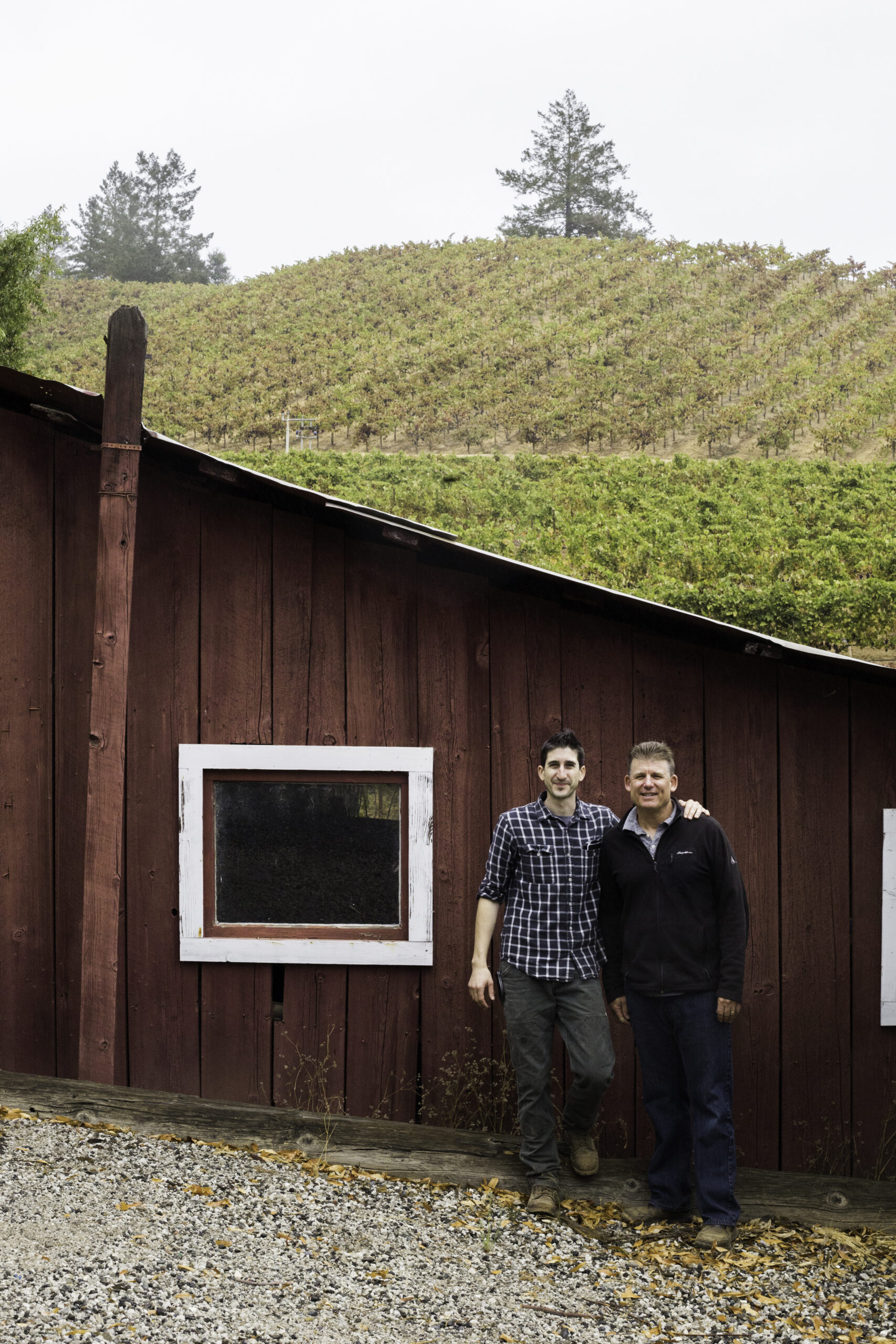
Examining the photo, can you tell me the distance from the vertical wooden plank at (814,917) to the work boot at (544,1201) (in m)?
1.38

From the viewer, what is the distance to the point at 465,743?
15.4 ft

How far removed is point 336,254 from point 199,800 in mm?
71124

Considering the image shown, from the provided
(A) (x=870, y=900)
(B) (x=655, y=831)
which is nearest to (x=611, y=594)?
(B) (x=655, y=831)

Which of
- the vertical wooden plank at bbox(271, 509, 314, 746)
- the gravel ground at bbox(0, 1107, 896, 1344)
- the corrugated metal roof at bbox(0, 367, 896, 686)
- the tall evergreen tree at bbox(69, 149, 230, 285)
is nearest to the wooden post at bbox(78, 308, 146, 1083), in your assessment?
the corrugated metal roof at bbox(0, 367, 896, 686)

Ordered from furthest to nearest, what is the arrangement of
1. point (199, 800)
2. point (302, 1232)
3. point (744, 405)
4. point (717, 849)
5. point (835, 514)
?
point (744, 405)
point (835, 514)
point (199, 800)
point (717, 849)
point (302, 1232)

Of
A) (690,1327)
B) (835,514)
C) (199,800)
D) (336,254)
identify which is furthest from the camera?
(336,254)

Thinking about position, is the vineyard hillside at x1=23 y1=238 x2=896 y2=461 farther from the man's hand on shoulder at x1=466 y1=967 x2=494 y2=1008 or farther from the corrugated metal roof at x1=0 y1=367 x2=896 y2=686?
the man's hand on shoulder at x1=466 y1=967 x2=494 y2=1008

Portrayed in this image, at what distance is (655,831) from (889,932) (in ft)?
5.11

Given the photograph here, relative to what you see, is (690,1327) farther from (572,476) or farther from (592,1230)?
(572,476)

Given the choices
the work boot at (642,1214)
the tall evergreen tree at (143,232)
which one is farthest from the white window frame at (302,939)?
the tall evergreen tree at (143,232)

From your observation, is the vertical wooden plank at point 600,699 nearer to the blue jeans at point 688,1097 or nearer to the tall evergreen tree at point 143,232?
the blue jeans at point 688,1097

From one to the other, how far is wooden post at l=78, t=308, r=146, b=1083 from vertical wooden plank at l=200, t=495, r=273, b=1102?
46 cm

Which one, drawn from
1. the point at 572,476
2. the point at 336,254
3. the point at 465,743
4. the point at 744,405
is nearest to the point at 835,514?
the point at 572,476

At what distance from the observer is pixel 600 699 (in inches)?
184
